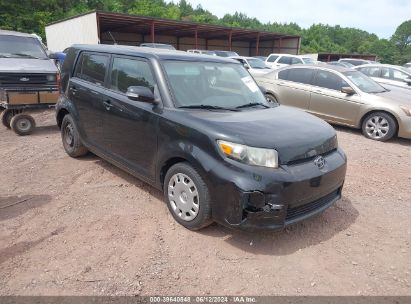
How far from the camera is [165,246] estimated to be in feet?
11.5

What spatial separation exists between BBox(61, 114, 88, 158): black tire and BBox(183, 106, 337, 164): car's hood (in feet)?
8.74

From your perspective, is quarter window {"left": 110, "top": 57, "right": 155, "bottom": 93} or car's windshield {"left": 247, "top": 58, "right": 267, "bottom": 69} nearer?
quarter window {"left": 110, "top": 57, "right": 155, "bottom": 93}

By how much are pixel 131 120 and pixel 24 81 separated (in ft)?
18.0

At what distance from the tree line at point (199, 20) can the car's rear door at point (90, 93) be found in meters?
37.3

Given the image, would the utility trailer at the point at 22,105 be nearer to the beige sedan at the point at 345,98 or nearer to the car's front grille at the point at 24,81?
the car's front grille at the point at 24,81

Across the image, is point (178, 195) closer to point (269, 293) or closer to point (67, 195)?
point (269, 293)

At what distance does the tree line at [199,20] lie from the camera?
1499 inches

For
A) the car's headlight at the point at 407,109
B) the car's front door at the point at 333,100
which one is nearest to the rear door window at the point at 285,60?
the car's front door at the point at 333,100

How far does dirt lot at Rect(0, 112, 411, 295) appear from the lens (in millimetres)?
2984

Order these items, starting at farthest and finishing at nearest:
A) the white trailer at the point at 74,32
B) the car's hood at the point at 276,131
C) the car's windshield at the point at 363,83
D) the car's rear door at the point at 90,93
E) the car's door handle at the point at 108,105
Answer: the white trailer at the point at 74,32 → the car's windshield at the point at 363,83 → the car's rear door at the point at 90,93 → the car's door handle at the point at 108,105 → the car's hood at the point at 276,131

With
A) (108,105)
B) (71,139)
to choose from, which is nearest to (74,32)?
(71,139)

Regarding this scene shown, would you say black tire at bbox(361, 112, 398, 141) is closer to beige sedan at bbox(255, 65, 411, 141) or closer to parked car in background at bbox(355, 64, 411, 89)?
beige sedan at bbox(255, 65, 411, 141)

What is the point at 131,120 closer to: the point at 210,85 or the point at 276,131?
the point at 210,85

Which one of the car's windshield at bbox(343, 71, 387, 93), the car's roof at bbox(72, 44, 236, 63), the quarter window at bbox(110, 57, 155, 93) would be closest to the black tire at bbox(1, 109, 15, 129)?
the car's roof at bbox(72, 44, 236, 63)
